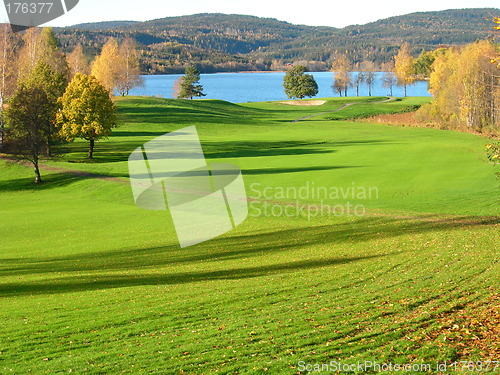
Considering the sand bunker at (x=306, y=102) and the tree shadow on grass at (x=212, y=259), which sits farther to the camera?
the sand bunker at (x=306, y=102)

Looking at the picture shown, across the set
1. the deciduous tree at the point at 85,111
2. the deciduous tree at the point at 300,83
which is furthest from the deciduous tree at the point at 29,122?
the deciduous tree at the point at 300,83

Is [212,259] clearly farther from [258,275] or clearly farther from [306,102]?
[306,102]

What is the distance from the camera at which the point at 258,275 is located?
1838 cm

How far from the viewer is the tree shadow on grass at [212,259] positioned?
18000 mm

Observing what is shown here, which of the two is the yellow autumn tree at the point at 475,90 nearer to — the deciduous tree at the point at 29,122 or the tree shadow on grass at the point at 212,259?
the tree shadow on grass at the point at 212,259

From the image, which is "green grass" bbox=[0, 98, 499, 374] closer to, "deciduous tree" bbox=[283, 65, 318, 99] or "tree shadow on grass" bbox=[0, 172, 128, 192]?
"tree shadow on grass" bbox=[0, 172, 128, 192]

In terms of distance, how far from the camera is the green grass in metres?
11.1

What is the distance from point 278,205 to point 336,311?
1815cm

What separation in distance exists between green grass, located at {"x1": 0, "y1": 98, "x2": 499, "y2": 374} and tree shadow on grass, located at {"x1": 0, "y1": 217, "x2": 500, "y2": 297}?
0.24ft

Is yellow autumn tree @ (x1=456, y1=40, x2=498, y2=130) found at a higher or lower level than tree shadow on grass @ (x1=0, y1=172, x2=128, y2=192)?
higher

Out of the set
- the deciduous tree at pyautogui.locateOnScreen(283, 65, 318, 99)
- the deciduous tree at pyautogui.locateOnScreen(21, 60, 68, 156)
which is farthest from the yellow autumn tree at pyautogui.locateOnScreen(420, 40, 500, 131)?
the deciduous tree at pyautogui.locateOnScreen(283, 65, 318, 99)

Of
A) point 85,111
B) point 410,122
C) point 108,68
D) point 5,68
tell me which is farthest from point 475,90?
point 5,68

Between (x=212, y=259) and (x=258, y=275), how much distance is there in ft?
11.1

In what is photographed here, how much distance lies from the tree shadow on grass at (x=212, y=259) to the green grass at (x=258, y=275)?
7 centimetres
